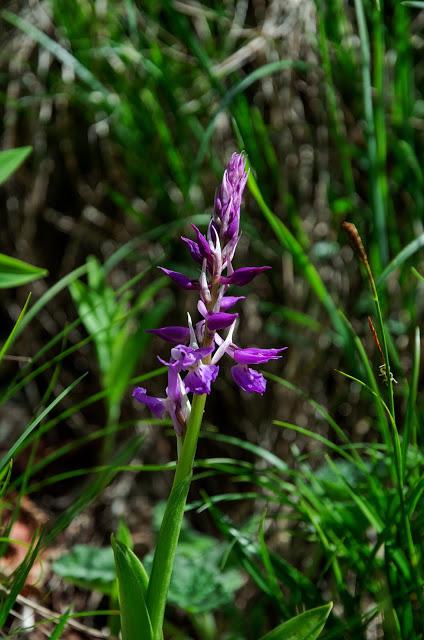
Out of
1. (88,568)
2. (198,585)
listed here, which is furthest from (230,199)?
(88,568)

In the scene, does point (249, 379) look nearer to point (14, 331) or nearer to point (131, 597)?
point (131, 597)

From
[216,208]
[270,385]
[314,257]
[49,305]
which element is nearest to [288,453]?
[270,385]

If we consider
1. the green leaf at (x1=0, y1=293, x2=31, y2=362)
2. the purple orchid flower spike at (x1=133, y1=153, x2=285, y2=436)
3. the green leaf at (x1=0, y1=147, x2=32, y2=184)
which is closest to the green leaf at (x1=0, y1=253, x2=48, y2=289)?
the green leaf at (x1=0, y1=147, x2=32, y2=184)

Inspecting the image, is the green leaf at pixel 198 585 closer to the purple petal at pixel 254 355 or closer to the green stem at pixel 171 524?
the green stem at pixel 171 524

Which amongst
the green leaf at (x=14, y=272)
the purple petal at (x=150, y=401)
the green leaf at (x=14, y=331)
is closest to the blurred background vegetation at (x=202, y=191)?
the green leaf at (x=14, y=272)

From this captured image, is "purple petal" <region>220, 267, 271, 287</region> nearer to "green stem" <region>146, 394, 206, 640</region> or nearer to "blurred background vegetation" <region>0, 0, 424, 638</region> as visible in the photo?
"green stem" <region>146, 394, 206, 640</region>

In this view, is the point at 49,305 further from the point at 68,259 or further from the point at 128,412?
the point at 128,412
